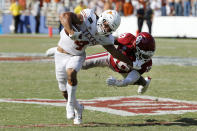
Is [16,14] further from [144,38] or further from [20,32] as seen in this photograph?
[144,38]

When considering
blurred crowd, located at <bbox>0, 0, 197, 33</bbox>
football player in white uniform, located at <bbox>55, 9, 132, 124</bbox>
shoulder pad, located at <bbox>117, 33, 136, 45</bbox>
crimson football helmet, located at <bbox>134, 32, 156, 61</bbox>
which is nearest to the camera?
football player in white uniform, located at <bbox>55, 9, 132, 124</bbox>

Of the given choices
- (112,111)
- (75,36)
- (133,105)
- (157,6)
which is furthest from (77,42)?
(157,6)

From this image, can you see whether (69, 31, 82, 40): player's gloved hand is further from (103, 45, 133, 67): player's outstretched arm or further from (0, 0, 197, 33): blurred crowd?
(0, 0, 197, 33): blurred crowd

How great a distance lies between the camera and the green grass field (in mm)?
7113

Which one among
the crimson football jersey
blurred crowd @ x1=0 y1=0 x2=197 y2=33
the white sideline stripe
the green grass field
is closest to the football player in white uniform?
the green grass field

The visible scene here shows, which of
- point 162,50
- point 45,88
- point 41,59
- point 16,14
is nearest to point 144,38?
point 45,88

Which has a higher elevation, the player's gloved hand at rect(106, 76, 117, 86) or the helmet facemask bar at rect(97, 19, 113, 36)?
the helmet facemask bar at rect(97, 19, 113, 36)

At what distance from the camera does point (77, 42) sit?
707 centimetres

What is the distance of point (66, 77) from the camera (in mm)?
7227

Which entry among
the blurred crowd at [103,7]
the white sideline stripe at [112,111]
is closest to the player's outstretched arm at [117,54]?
the white sideline stripe at [112,111]

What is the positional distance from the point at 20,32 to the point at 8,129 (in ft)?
94.4

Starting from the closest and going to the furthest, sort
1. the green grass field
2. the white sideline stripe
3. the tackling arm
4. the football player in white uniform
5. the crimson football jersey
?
1. the football player in white uniform
2. the green grass field
3. the tackling arm
4. the crimson football jersey
5. the white sideline stripe

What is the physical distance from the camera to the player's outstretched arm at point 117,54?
7.32m

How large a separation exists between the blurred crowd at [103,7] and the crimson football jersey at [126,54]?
19045 millimetres
